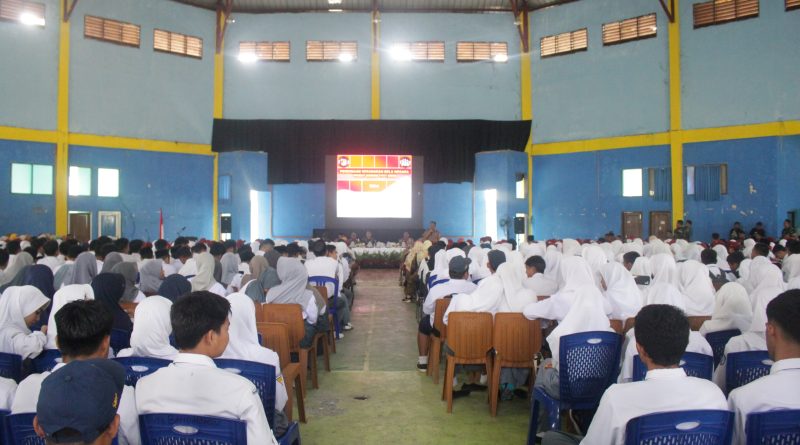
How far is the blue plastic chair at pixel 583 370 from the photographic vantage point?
3307mm

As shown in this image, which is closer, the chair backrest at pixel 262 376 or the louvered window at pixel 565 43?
the chair backrest at pixel 262 376

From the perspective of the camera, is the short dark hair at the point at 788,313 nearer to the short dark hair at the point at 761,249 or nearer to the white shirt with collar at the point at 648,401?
the white shirt with collar at the point at 648,401

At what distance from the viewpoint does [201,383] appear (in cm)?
195

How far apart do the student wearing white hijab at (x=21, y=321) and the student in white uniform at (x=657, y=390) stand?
305cm

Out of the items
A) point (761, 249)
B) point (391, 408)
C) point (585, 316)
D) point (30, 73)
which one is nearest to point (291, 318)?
point (391, 408)

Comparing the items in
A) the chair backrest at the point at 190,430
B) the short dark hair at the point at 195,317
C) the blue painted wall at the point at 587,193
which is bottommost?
the chair backrest at the point at 190,430

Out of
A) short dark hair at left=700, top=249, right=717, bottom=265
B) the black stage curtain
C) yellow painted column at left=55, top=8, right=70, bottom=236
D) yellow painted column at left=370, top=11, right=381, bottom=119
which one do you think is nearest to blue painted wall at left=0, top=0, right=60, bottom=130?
yellow painted column at left=55, top=8, right=70, bottom=236

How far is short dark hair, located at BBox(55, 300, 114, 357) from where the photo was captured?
215 centimetres

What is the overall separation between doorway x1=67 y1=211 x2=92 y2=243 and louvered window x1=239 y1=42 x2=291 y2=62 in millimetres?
6450

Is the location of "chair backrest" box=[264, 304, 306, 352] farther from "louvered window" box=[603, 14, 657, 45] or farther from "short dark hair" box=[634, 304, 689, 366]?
"louvered window" box=[603, 14, 657, 45]

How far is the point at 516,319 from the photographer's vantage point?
413cm

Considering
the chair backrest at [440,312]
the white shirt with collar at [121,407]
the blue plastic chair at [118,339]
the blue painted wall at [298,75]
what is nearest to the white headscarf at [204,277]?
the blue plastic chair at [118,339]

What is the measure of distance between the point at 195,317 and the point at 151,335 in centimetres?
121

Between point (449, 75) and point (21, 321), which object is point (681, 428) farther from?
point (449, 75)
